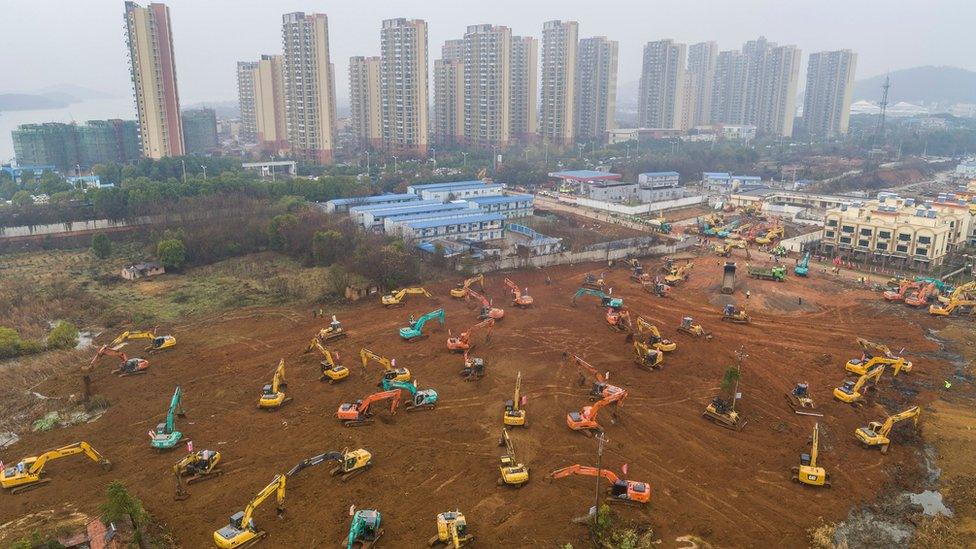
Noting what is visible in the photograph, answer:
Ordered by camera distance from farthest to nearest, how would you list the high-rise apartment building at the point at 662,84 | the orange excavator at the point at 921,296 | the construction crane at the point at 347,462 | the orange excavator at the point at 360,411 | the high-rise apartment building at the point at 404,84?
1. the high-rise apartment building at the point at 662,84
2. the high-rise apartment building at the point at 404,84
3. the orange excavator at the point at 921,296
4. the orange excavator at the point at 360,411
5. the construction crane at the point at 347,462

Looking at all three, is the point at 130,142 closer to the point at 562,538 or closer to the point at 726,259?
the point at 726,259

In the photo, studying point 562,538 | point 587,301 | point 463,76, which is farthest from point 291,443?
point 463,76

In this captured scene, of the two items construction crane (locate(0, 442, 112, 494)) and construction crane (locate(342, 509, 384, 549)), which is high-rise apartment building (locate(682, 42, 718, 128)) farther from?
construction crane (locate(0, 442, 112, 494))

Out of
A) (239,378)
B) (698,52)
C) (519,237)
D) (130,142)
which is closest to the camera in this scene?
(239,378)

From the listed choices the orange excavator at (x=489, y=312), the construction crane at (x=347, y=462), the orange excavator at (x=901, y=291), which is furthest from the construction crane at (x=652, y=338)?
the orange excavator at (x=901, y=291)

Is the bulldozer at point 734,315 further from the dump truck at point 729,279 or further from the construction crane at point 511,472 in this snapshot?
the construction crane at point 511,472
